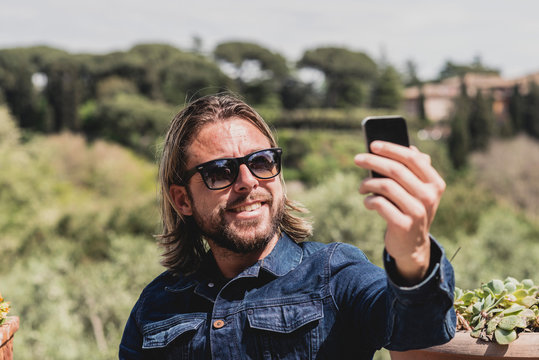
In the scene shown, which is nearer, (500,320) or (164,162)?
(500,320)

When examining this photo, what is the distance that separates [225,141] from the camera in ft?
5.75

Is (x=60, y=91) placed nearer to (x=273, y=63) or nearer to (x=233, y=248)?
(x=273, y=63)

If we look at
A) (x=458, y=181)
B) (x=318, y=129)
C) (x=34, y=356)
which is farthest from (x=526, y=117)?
(x=34, y=356)

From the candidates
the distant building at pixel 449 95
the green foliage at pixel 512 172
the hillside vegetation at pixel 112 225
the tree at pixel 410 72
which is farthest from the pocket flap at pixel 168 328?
the tree at pixel 410 72

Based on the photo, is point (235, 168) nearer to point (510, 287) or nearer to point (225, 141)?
point (225, 141)

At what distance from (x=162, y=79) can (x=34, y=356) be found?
132 feet

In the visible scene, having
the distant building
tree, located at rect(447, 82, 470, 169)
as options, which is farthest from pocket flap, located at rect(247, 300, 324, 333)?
the distant building

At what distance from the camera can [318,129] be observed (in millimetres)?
46812

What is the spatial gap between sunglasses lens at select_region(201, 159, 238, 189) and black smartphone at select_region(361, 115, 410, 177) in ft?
2.22

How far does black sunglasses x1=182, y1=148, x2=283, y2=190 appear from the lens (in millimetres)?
1678

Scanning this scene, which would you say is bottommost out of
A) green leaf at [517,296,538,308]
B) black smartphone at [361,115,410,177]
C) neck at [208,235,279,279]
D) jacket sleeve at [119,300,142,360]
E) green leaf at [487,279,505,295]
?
jacket sleeve at [119,300,142,360]

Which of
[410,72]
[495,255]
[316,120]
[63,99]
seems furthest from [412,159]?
[410,72]

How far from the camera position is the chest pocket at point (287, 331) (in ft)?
4.90

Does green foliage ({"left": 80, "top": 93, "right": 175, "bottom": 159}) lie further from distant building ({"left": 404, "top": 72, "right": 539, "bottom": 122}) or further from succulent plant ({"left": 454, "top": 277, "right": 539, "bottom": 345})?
succulent plant ({"left": 454, "top": 277, "right": 539, "bottom": 345})
